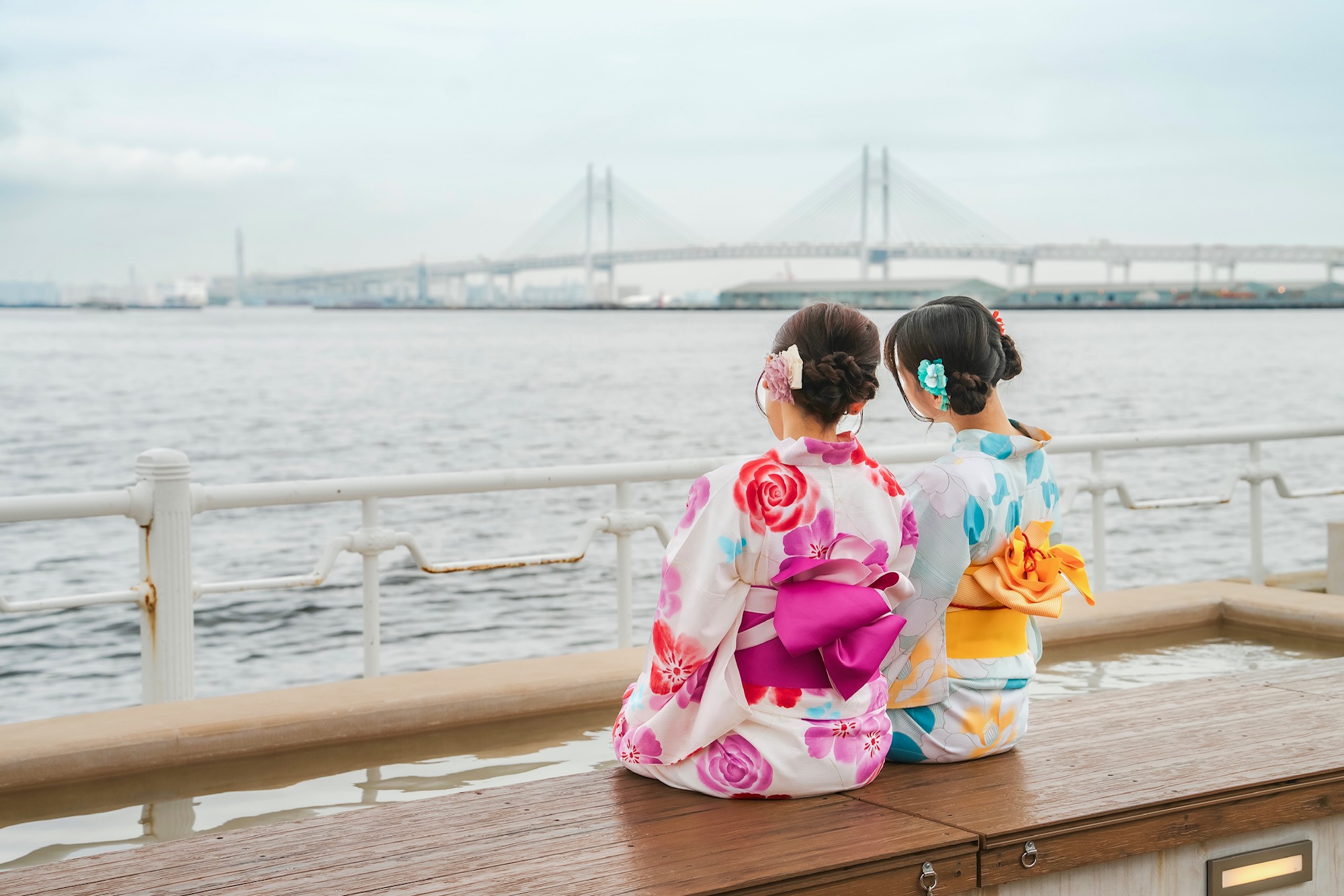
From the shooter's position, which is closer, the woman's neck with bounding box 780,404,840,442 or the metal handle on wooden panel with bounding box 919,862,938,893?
the metal handle on wooden panel with bounding box 919,862,938,893

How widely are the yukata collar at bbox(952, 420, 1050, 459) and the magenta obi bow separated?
1.15 feet

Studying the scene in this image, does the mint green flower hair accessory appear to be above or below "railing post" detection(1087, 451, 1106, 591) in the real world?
above

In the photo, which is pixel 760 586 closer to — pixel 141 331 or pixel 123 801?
pixel 123 801

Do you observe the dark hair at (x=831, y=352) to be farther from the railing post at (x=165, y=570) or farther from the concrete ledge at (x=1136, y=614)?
the concrete ledge at (x=1136, y=614)

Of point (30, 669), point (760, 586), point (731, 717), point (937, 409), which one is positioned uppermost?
point (937, 409)

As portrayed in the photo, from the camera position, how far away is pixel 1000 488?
2.45 meters

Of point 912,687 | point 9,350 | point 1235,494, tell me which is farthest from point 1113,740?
point 9,350

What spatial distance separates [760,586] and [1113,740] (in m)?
0.91

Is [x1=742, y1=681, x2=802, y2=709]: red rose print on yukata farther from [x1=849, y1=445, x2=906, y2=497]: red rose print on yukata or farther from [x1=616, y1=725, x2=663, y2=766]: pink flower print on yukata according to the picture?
[x1=849, y1=445, x2=906, y2=497]: red rose print on yukata

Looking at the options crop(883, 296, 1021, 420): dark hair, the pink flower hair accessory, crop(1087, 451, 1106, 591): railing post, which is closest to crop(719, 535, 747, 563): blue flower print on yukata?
the pink flower hair accessory

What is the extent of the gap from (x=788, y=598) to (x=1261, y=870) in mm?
1073

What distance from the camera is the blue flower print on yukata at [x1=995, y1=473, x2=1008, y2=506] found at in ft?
Answer: 8.01

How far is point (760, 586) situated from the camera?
2234 mm

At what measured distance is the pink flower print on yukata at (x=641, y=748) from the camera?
2.33 metres
